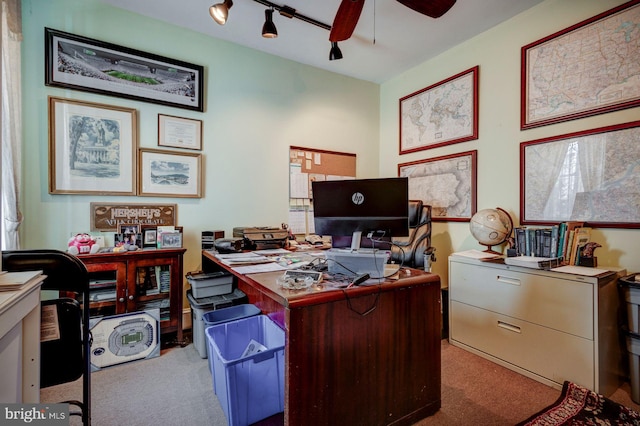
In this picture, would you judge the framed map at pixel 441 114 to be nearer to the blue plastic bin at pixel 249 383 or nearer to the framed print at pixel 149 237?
the blue plastic bin at pixel 249 383

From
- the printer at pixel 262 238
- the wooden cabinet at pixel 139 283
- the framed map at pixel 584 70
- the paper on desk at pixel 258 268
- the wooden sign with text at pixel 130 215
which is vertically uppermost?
the framed map at pixel 584 70

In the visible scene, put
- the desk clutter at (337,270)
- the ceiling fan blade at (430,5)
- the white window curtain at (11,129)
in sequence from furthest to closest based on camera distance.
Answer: the white window curtain at (11,129)
the ceiling fan blade at (430,5)
the desk clutter at (337,270)

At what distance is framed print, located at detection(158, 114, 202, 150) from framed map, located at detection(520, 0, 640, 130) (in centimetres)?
297

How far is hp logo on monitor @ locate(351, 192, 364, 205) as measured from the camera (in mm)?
1529

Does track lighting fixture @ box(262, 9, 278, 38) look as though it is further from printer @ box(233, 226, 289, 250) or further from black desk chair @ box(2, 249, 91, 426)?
black desk chair @ box(2, 249, 91, 426)

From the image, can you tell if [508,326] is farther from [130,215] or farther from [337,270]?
[130,215]

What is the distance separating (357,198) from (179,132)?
2064mm

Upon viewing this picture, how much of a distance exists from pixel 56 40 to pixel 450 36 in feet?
11.2

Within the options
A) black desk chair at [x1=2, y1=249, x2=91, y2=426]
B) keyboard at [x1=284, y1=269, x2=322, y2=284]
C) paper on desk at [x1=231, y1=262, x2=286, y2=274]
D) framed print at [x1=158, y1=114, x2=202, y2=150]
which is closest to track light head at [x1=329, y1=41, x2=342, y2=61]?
framed print at [x1=158, y1=114, x2=202, y2=150]

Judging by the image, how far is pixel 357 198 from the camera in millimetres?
1539

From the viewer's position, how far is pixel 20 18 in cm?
213

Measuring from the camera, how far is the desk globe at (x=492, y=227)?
253 centimetres

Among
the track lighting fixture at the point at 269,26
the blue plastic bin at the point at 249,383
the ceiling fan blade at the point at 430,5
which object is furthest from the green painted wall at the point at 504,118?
the blue plastic bin at the point at 249,383

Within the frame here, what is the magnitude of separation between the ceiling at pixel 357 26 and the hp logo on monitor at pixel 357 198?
186cm
